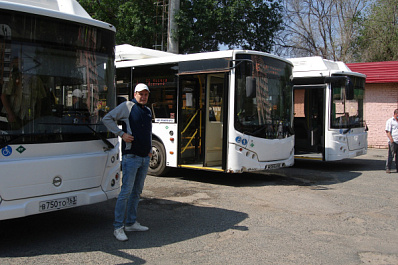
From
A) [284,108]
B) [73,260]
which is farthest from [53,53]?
[284,108]

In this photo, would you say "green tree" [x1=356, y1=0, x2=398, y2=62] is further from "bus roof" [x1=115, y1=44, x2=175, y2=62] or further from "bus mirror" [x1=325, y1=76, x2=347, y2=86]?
"bus roof" [x1=115, y1=44, x2=175, y2=62]

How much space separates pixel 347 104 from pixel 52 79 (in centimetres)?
921

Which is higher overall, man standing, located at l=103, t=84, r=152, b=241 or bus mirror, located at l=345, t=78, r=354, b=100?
bus mirror, located at l=345, t=78, r=354, b=100

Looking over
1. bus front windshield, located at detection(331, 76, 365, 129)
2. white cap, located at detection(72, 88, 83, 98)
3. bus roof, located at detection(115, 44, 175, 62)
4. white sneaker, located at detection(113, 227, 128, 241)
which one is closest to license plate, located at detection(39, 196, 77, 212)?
white sneaker, located at detection(113, 227, 128, 241)

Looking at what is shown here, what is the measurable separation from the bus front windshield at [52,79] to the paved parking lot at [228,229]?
1394mm

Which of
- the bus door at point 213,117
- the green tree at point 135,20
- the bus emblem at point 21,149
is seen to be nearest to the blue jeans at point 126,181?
the bus emblem at point 21,149

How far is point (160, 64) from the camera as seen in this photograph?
10.2 m

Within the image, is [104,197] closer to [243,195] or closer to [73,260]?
[73,260]

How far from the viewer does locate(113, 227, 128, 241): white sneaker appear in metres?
5.25

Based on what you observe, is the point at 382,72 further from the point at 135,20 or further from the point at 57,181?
the point at 57,181

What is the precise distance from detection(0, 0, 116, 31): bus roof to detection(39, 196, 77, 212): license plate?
7.67 ft

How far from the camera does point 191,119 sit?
32.6ft

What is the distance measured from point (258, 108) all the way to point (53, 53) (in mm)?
5206

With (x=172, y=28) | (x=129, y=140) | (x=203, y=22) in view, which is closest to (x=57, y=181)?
(x=129, y=140)
